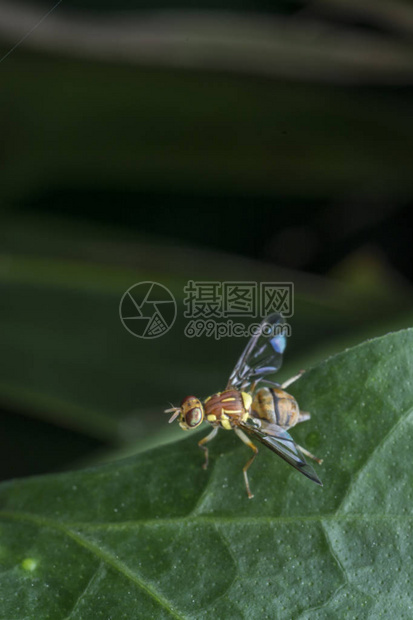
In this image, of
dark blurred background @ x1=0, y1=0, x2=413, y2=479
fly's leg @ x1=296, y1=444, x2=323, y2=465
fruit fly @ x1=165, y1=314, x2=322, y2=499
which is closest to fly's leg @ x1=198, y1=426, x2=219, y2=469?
fruit fly @ x1=165, y1=314, x2=322, y2=499

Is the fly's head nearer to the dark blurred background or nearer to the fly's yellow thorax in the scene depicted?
the fly's yellow thorax

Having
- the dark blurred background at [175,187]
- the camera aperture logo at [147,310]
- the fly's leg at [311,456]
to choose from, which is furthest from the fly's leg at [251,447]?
the camera aperture logo at [147,310]

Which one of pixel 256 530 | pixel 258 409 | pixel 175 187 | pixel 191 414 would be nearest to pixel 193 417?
pixel 191 414

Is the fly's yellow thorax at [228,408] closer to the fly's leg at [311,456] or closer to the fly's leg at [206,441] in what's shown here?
the fly's leg at [206,441]

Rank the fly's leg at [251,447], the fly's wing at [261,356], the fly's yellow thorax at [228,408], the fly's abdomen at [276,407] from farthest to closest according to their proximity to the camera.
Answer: the fly's wing at [261,356]
the fly's yellow thorax at [228,408]
the fly's abdomen at [276,407]
the fly's leg at [251,447]

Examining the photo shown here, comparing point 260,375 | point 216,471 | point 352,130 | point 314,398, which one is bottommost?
point 260,375

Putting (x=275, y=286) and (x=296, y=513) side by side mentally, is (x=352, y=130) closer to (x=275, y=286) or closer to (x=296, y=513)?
(x=275, y=286)

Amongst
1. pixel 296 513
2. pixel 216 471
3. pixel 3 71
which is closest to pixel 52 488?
pixel 216 471
